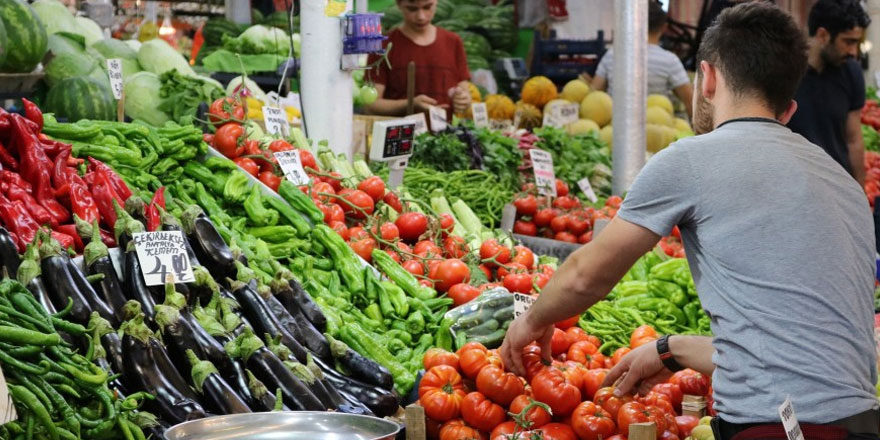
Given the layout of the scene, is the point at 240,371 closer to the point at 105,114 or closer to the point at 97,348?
the point at 97,348

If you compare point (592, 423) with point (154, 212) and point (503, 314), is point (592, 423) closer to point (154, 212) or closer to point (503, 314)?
point (503, 314)

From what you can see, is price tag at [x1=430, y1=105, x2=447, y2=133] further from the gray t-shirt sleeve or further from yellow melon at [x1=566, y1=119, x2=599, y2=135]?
the gray t-shirt sleeve

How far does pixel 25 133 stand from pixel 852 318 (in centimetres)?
309

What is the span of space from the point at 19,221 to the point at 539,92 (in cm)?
718

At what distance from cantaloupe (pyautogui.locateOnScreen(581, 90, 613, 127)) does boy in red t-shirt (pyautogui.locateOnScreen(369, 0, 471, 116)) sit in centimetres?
150

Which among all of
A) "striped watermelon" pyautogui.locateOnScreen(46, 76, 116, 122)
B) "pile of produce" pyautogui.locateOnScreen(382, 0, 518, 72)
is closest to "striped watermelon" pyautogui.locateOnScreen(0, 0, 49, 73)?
"striped watermelon" pyautogui.locateOnScreen(46, 76, 116, 122)

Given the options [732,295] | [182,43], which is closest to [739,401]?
[732,295]

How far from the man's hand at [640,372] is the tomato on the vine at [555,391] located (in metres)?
0.11

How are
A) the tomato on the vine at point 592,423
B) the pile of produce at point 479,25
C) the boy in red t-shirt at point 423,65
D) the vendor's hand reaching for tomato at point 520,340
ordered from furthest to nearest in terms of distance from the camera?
the pile of produce at point 479,25 < the boy in red t-shirt at point 423,65 < the tomato on the vine at point 592,423 < the vendor's hand reaching for tomato at point 520,340

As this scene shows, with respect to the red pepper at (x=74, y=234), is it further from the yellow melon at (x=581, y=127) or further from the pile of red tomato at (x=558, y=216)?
the yellow melon at (x=581, y=127)

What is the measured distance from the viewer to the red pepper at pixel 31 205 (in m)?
3.75

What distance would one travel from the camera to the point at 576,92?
10227 millimetres

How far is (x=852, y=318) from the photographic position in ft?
8.23

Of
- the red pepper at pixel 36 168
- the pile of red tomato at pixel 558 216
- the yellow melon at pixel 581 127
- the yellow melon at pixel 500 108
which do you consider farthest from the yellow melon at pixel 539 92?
the red pepper at pixel 36 168
